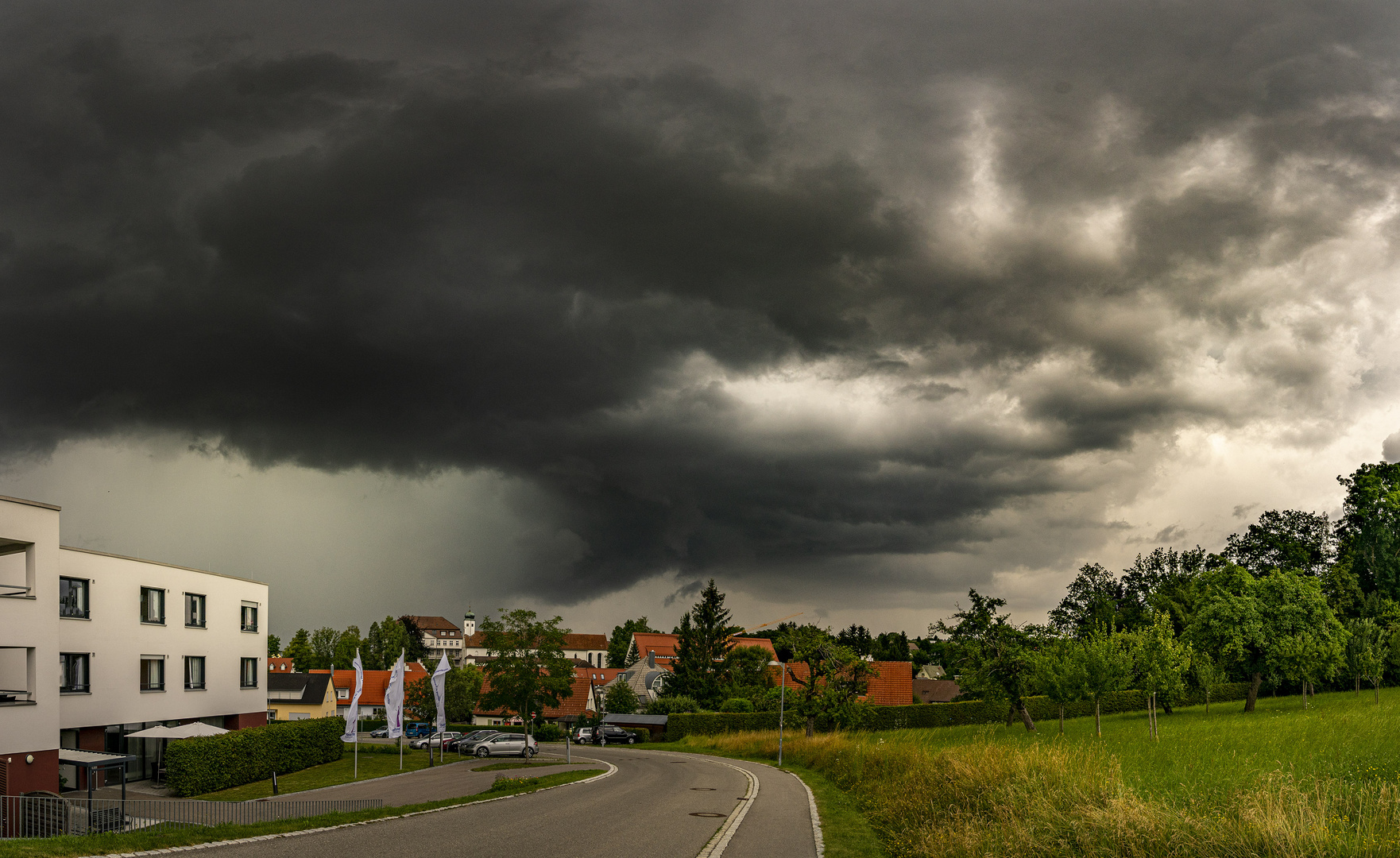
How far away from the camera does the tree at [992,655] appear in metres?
49.0

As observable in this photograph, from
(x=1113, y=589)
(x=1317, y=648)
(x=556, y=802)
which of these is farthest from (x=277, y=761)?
(x=1113, y=589)

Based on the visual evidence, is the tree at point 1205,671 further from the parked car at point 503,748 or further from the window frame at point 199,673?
the window frame at point 199,673

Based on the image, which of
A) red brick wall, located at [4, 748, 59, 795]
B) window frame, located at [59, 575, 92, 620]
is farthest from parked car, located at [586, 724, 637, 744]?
red brick wall, located at [4, 748, 59, 795]

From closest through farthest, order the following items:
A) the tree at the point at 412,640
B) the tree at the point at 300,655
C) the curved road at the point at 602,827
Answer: the curved road at the point at 602,827 → the tree at the point at 300,655 → the tree at the point at 412,640

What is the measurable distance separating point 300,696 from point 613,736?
3781 centimetres

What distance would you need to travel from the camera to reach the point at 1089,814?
1170cm

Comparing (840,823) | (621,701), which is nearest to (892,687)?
(621,701)

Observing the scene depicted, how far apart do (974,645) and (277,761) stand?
115 feet

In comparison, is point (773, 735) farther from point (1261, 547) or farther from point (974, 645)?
point (1261, 547)

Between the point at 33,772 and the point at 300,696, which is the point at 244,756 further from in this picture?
the point at 300,696

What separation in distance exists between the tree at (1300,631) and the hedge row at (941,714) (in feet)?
36.4

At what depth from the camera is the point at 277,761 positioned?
138 ft

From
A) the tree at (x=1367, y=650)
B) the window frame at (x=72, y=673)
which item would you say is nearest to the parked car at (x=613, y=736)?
the window frame at (x=72, y=673)

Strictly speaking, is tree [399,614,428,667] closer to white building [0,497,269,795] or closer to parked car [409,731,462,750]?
parked car [409,731,462,750]
